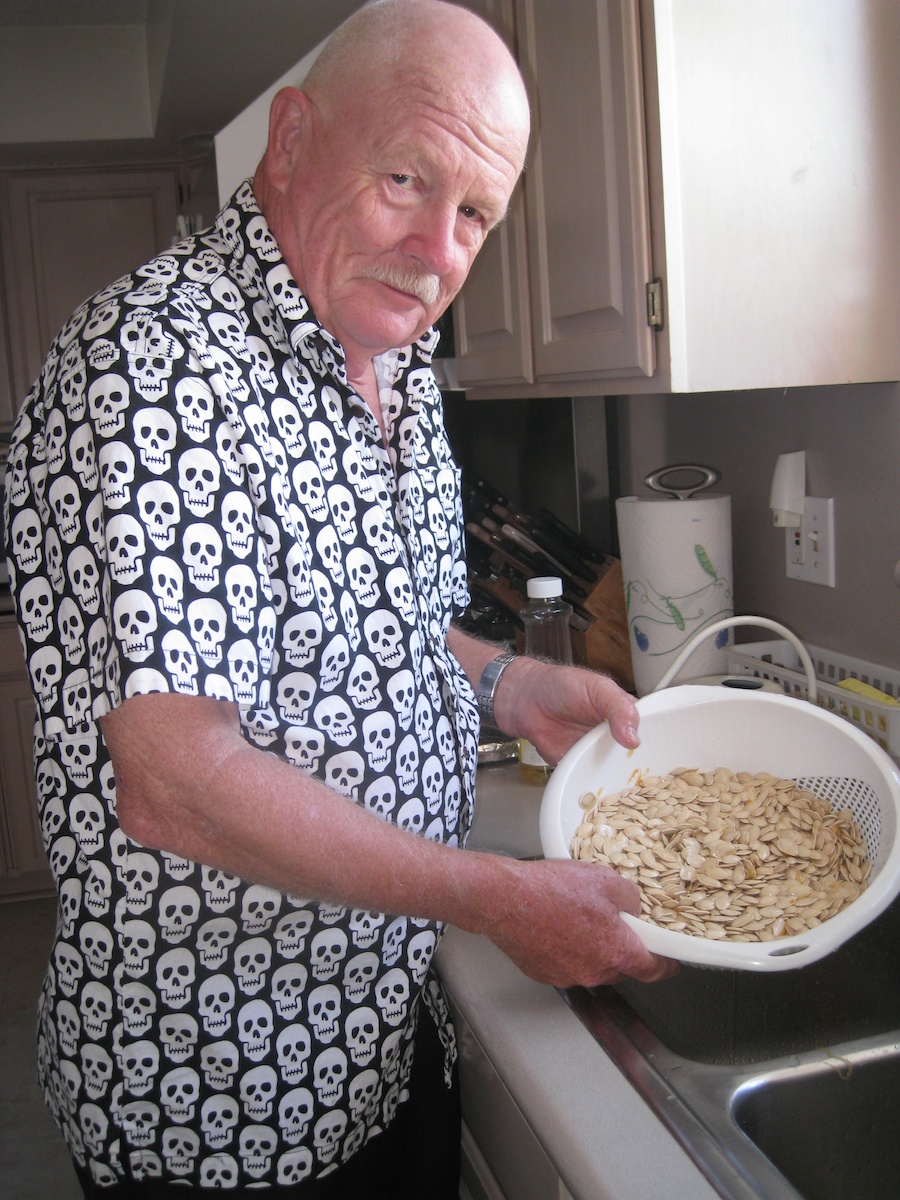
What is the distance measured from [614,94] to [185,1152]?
118 centimetres

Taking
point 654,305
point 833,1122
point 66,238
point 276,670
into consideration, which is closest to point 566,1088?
point 833,1122

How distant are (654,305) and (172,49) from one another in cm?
179

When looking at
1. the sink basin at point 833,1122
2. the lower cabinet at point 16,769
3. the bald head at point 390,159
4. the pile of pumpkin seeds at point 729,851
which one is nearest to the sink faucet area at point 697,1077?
the sink basin at point 833,1122

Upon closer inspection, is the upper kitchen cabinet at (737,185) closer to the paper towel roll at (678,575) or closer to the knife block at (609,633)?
the paper towel roll at (678,575)

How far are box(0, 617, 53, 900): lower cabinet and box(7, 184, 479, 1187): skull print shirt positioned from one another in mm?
2367

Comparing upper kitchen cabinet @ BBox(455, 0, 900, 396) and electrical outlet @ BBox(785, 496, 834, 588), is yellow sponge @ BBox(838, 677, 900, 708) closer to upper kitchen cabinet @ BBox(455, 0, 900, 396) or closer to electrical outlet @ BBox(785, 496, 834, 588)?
electrical outlet @ BBox(785, 496, 834, 588)

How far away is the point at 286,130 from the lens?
946mm

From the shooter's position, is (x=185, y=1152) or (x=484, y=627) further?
(x=484, y=627)

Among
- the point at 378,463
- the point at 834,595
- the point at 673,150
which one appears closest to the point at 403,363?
the point at 378,463

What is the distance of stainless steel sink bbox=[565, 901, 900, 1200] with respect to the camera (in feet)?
2.43

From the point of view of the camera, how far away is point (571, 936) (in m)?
0.80

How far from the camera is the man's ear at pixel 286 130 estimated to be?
94cm

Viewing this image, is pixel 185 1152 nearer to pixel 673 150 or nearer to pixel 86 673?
pixel 86 673

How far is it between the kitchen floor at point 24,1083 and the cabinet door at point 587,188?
1963mm
